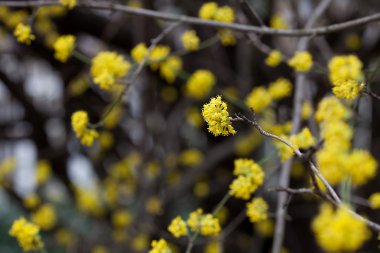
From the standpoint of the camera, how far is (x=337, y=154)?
1252 mm

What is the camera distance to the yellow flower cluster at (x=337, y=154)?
1266 millimetres

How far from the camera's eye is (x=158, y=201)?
3.34 metres

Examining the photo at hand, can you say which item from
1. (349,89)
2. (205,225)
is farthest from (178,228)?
(349,89)

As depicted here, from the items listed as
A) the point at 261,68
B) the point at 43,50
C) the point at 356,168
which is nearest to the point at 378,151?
the point at 261,68

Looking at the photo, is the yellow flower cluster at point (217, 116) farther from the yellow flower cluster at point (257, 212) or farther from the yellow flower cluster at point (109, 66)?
the yellow flower cluster at point (109, 66)

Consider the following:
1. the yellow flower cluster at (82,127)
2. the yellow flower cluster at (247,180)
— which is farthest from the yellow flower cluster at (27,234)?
the yellow flower cluster at (247,180)

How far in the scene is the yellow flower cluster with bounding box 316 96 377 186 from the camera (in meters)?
1.27

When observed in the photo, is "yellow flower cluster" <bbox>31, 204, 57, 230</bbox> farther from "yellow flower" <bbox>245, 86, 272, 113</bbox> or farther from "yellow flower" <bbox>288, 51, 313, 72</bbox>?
"yellow flower" <bbox>288, 51, 313, 72</bbox>

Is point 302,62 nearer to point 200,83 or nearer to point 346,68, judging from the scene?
point 346,68

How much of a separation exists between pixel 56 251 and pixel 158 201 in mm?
1183

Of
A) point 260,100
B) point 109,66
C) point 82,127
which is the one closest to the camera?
point 82,127

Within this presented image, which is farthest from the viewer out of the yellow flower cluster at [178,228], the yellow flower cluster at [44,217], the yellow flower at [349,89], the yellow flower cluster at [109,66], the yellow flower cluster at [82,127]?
the yellow flower cluster at [44,217]

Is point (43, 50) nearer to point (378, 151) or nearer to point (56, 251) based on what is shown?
point (56, 251)

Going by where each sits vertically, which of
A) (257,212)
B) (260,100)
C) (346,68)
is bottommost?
(257,212)
